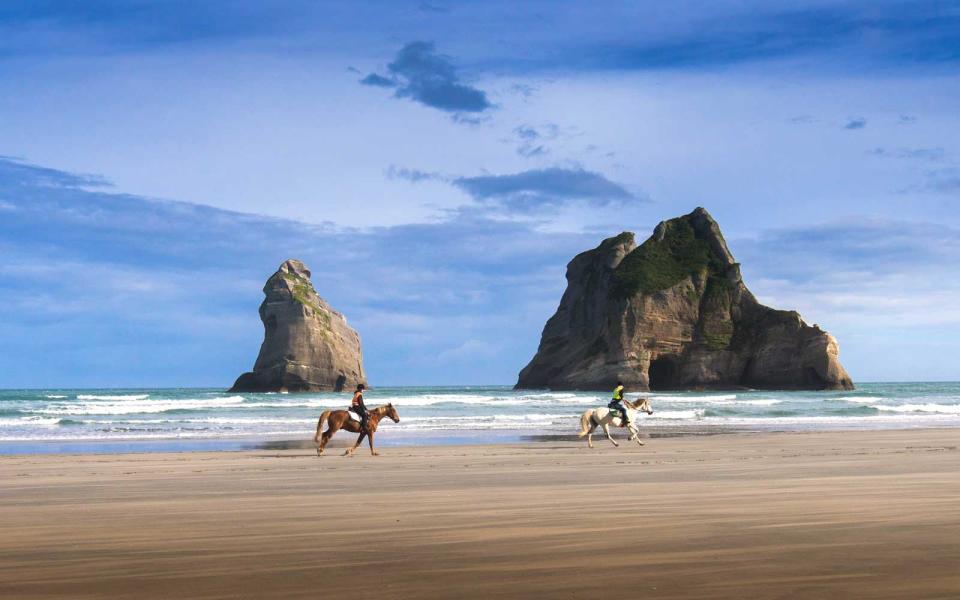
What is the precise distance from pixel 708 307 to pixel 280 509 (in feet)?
293

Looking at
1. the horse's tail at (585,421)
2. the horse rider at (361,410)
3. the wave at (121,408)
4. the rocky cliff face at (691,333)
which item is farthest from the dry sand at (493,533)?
the rocky cliff face at (691,333)

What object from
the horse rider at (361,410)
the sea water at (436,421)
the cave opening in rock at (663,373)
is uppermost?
the cave opening in rock at (663,373)

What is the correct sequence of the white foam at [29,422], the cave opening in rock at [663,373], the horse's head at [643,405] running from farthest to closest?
the cave opening in rock at [663,373] < the white foam at [29,422] < the horse's head at [643,405]

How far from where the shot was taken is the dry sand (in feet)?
16.6

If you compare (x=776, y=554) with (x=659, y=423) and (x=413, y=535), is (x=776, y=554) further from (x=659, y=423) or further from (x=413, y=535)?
(x=659, y=423)

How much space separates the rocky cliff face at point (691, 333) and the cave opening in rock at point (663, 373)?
111 mm

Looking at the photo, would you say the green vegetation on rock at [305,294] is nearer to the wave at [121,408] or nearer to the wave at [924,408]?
the wave at [121,408]

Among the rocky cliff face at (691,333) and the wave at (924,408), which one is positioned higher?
the rocky cliff face at (691,333)

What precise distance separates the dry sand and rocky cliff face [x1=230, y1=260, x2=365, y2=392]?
8387 centimetres

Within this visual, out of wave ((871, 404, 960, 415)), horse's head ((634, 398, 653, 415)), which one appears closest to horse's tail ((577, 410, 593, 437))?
horse's head ((634, 398, 653, 415))

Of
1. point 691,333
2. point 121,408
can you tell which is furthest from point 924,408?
point 691,333

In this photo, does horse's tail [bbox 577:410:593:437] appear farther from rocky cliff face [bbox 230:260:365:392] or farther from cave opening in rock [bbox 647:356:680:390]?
rocky cliff face [bbox 230:260:365:392]

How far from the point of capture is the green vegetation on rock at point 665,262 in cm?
9269

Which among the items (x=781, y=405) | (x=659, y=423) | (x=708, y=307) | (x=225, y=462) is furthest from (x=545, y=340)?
(x=225, y=462)
